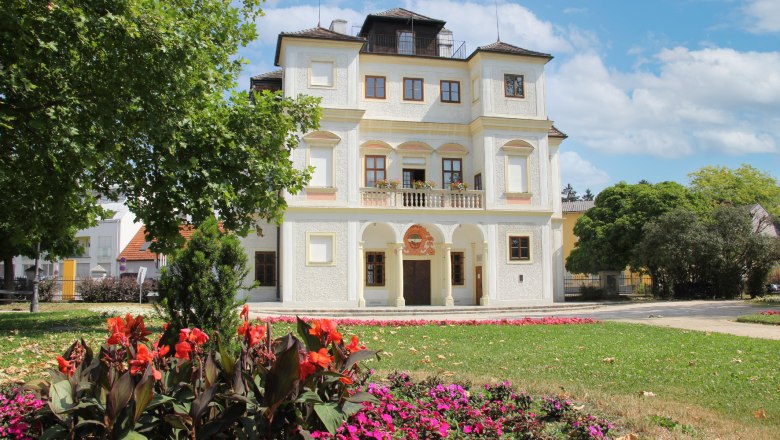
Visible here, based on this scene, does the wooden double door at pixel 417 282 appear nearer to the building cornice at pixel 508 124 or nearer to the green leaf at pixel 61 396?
the building cornice at pixel 508 124

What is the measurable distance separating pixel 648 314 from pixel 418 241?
12.4 m

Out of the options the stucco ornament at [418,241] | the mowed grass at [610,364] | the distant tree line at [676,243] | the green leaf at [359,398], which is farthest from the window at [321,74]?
the green leaf at [359,398]

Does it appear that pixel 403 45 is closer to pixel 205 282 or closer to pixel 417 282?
pixel 417 282

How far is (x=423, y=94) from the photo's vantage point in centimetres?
3244

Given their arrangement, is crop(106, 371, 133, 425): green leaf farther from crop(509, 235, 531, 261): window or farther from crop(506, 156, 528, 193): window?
crop(506, 156, 528, 193): window

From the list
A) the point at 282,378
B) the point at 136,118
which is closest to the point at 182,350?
the point at 282,378

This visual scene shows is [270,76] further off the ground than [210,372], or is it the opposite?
[270,76]

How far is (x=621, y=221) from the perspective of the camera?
127ft

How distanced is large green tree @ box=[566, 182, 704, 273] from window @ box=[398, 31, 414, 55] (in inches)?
686

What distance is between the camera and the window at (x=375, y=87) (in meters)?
31.7

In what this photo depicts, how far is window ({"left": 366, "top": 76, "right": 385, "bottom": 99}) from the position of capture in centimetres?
3170

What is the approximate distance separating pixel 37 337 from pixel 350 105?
1952cm

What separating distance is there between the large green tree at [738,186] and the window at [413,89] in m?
45.4

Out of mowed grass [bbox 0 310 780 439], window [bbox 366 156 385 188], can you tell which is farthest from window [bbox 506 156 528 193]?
mowed grass [bbox 0 310 780 439]
